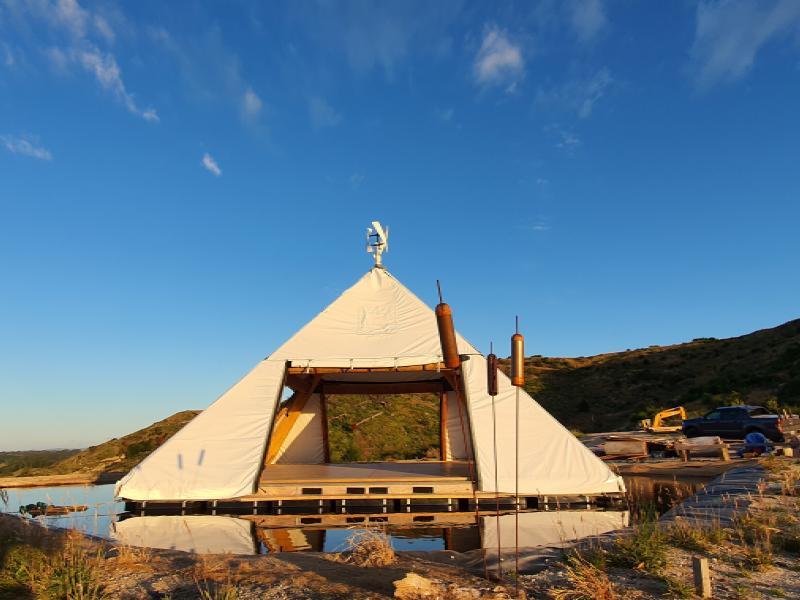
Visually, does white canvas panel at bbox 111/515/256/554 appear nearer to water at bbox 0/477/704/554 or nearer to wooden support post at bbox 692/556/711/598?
water at bbox 0/477/704/554

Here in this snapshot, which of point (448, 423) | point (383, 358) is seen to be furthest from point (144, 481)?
point (448, 423)

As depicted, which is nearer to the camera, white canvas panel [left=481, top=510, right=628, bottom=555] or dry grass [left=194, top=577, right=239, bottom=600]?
dry grass [left=194, top=577, right=239, bottom=600]

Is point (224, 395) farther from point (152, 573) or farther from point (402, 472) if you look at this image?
point (152, 573)

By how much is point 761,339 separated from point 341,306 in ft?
142

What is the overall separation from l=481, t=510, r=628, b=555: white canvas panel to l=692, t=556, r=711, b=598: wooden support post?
3150 millimetres

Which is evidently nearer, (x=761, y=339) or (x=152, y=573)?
(x=152, y=573)

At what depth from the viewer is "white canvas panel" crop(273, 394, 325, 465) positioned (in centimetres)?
1931

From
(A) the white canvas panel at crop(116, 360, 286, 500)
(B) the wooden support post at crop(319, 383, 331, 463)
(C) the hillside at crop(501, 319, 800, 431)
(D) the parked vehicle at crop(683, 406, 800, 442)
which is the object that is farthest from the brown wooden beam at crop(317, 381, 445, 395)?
(C) the hillside at crop(501, 319, 800, 431)

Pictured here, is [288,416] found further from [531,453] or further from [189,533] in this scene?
[531,453]

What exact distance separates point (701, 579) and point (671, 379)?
42108 millimetres

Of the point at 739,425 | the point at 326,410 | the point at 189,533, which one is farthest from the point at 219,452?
the point at 739,425

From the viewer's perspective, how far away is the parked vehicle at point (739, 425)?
66.2ft

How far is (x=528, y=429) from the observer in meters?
12.7

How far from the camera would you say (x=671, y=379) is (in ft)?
140
